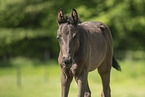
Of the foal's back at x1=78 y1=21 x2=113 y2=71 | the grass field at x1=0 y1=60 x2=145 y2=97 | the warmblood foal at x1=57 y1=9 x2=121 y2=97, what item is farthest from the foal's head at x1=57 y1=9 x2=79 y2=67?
the grass field at x1=0 y1=60 x2=145 y2=97

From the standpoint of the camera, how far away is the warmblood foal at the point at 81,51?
4121mm

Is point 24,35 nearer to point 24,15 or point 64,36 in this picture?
point 24,15

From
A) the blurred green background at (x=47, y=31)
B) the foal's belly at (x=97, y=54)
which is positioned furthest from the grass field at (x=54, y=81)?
the foal's belly at (x=97, y=54)

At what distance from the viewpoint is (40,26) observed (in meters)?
25.3

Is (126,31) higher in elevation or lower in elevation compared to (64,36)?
lower

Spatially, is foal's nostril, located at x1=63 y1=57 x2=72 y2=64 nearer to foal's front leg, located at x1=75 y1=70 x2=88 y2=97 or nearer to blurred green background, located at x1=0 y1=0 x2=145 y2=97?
foal's front leg, located at x1=75 y1=70 x2=88 y2=97

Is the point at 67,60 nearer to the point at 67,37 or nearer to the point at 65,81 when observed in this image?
the point at 67,37

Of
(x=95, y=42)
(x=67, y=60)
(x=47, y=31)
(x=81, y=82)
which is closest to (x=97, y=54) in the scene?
(x=95, y=42)

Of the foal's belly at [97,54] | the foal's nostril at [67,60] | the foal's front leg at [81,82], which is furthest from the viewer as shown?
the foal's belly at [97,54]

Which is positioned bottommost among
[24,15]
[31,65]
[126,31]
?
[31,65]

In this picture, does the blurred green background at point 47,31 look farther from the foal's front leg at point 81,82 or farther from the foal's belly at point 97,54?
the foal's front leg at point 81,82

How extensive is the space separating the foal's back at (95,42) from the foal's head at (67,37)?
33cm

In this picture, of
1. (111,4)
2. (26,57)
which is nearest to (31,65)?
(26,57)

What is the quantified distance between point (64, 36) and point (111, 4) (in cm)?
1717
